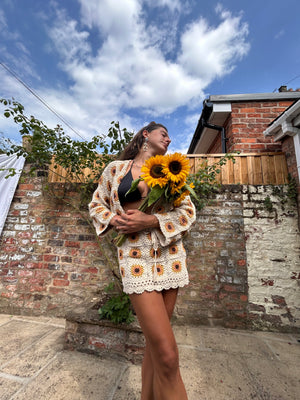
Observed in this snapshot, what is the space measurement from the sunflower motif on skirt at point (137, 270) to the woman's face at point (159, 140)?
809 millimetres

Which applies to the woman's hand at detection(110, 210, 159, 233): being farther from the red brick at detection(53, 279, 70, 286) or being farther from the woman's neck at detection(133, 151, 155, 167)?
the red brick at detection(53, 279, 70, 286)

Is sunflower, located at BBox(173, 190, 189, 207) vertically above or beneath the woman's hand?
above

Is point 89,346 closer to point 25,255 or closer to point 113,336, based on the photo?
point 113,336

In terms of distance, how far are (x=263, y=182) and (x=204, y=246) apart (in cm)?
133

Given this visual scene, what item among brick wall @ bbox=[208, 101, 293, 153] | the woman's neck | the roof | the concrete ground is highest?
the roof

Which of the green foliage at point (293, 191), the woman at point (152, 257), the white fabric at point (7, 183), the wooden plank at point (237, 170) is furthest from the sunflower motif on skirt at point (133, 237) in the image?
the white fabric at point (7, 183)

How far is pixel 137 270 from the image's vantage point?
1173 mm

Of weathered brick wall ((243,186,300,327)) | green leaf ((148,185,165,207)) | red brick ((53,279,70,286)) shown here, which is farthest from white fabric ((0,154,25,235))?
weathered brick wall ((243,186,300,327))

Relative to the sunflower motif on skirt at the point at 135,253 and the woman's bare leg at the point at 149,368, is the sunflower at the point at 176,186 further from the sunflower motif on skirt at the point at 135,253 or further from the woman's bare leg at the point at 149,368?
the woman's bare leg at the point at 149,368

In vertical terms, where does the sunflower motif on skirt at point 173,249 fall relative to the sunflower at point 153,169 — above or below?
below

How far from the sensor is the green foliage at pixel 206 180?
2.94m

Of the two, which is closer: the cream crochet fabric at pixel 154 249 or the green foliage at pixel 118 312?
the cream crochet fabric at pixel 154 249

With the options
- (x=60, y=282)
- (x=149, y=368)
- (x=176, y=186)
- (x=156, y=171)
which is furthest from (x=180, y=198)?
(x=60, y=282)

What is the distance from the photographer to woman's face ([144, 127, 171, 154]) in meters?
1.42
